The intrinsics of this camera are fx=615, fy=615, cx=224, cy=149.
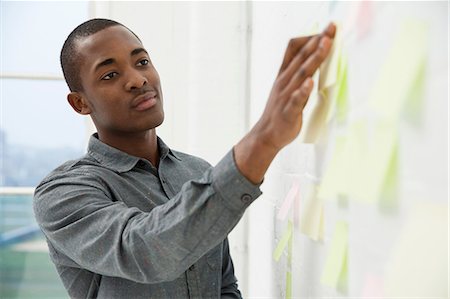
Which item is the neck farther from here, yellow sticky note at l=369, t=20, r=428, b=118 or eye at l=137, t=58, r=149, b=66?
yellow sticky note at l=369, t=20, r=428, b=118

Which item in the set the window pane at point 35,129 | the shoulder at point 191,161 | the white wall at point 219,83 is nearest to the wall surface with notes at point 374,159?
the shoulder at point 191,161

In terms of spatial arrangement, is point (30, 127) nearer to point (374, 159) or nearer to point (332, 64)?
point (332, 64)

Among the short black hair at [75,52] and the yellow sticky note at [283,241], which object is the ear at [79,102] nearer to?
the short black hair at [75,52]

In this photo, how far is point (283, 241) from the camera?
49.0 inches

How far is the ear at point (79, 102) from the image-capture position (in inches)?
47.9

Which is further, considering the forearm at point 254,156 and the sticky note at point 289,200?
the sticky note at point 289,200

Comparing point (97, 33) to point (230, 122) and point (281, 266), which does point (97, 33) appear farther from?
point (230, 122)

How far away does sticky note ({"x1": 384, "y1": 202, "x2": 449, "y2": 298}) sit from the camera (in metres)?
0.58

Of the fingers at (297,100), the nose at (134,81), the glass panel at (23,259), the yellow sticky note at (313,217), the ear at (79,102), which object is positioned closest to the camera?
the fingers at (297,100)

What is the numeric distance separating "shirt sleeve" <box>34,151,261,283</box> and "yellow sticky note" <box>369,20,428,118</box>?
0.19m

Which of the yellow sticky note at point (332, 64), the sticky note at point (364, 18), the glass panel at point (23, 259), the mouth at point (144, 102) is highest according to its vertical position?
the sticky note at point (364, 18)

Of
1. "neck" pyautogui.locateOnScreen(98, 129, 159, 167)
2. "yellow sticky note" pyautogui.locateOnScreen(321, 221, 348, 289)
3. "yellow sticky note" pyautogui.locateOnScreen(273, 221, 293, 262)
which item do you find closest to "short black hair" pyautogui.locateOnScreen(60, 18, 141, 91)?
"neck" pyautogui.locateOnScreen(98, 129, 159, 167)

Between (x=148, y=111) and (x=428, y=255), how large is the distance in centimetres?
65

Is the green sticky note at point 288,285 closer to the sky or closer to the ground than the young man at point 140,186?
closer to the ground
